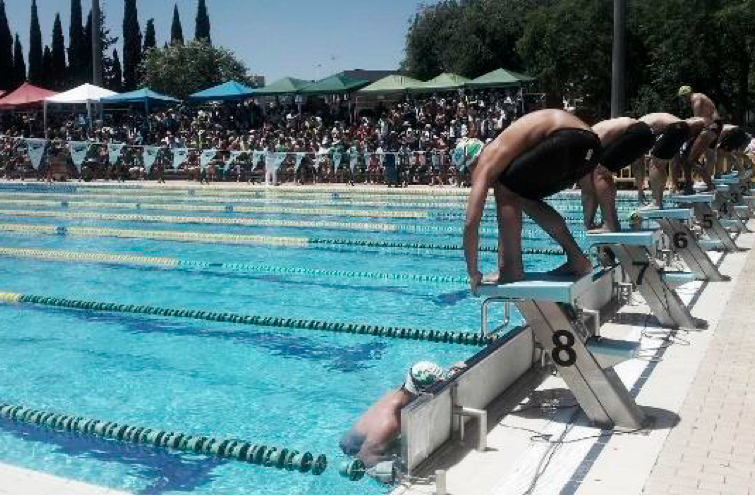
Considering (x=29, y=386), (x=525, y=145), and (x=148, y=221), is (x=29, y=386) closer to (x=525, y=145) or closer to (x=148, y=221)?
(x=525, y=145)

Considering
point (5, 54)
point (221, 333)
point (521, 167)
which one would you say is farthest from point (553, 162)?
point (5, 54)

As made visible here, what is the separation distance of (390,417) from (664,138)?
4072 mm

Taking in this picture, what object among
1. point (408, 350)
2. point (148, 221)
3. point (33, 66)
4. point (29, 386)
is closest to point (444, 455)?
point (408, 350)

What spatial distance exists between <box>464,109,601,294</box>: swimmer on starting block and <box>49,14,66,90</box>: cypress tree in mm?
49924

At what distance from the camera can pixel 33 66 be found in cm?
4925

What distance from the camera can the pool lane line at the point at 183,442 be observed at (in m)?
3.85

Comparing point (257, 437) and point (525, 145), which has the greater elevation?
point (525, 145)

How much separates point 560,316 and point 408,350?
2.38 metres

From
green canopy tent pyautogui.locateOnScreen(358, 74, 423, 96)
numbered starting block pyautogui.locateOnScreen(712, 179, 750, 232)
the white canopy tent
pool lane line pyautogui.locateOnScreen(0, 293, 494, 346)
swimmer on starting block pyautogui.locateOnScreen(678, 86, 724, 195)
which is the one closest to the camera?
pool lane line pyautogui.locateOnScreen(0, 293, 494, 346)

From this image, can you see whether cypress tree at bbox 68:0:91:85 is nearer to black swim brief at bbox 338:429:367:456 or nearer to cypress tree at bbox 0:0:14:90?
cypress tree at bbox 0:0:14:90

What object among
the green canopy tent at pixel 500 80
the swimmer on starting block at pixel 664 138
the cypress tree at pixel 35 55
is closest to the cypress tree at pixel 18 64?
the cypress tree at pixel 35 55

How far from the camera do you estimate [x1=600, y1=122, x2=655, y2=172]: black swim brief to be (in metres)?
5.72

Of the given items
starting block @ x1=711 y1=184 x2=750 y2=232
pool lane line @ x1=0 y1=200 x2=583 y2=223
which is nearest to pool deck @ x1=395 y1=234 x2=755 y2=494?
starting block @ x1=711 y1=184 x2=750 y2=232

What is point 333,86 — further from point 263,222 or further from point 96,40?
point 263,222
